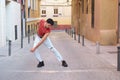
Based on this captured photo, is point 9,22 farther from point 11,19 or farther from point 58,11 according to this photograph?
point 58,11

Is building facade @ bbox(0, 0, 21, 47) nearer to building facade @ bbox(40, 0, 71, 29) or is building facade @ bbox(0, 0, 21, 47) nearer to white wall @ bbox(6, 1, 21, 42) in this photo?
white wall @ bbox(6, 1, 21, 42)

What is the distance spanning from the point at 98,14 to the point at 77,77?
18286 mm

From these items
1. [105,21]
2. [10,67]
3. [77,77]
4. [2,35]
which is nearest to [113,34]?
[105,21]

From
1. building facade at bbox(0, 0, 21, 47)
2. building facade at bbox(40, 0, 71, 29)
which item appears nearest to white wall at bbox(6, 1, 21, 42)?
building facade at bbox(0, 0, 21, 47)

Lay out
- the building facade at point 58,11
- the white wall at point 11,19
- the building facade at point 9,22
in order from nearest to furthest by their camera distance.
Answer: the building facade at point 9,22, the white wall at point 11,19, the building facade at point 58,11

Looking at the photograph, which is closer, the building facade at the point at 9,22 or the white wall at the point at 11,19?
the building facade at the point at 9,22

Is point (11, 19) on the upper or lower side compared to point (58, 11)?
lower

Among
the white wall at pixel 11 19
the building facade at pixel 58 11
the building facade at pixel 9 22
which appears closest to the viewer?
the building facade at pixel 9 22

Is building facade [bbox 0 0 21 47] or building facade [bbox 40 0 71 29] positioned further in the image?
building facade [bbox 40 0 71 29]

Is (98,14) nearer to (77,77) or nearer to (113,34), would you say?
(113,34)

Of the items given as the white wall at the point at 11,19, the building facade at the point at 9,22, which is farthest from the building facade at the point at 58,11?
the white wall at the point at 11,19

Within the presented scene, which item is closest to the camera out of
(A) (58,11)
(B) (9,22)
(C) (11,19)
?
(B) (9,22)

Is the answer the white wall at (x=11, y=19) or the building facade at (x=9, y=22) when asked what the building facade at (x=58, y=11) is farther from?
the white wall at (x=11, y=19)

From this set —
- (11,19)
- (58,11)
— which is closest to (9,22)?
(11,19)
